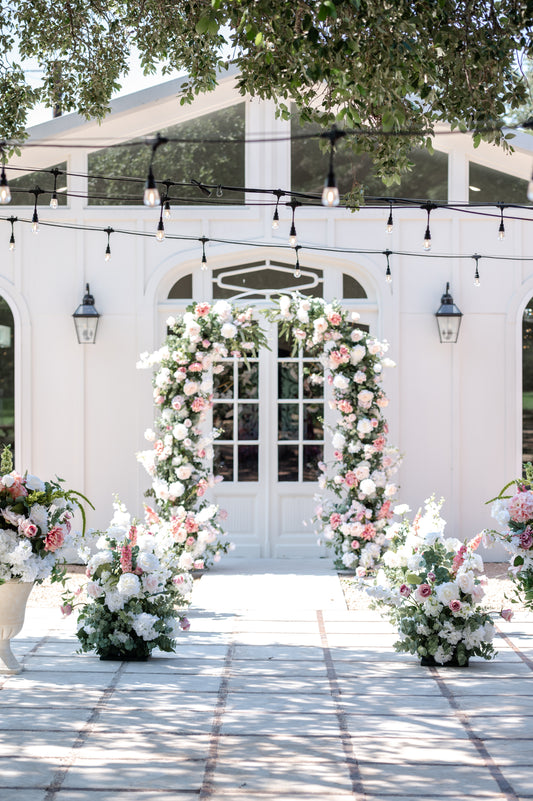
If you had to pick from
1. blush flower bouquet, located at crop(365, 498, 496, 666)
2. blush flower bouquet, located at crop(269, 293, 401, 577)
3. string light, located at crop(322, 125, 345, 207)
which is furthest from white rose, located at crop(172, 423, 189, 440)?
string light, located at crop(322, 125, 345, 207)

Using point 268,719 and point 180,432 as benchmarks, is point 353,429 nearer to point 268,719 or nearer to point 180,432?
point 180,432

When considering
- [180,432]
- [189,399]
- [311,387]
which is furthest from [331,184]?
[311,387]

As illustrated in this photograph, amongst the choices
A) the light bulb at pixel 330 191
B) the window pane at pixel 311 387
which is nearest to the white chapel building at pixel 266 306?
the window pane at pixel 311 387

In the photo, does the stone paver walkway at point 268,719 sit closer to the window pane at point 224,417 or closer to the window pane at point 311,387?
the window pane at point 224,417

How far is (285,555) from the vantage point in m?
10.3

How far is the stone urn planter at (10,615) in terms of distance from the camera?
225 inches

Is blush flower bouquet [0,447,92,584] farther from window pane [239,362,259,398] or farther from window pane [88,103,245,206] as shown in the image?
window pane [88,103,245,206]

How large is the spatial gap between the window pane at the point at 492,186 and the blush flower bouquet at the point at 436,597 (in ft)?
16.6

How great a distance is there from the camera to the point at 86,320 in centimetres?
997

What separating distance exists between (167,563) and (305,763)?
86.7 inches

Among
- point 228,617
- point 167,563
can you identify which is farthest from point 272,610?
point 167,563

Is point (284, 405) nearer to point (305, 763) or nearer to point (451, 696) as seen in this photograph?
point (451, 696)

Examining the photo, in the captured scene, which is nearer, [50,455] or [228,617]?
[228,617]

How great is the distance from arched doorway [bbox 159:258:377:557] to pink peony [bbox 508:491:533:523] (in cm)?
467
